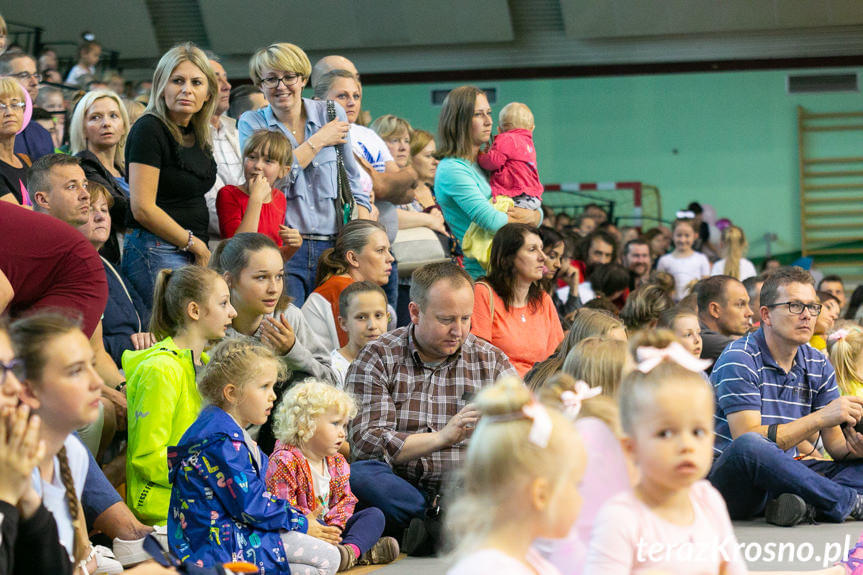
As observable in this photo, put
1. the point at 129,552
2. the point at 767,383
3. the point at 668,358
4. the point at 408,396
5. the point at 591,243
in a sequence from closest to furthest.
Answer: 1. the point at 668,358
2. the point at 129,552
3. the point at 408,396
4. the point at 767,383
5. the point at 591,243

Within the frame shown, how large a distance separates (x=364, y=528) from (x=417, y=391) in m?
0.58

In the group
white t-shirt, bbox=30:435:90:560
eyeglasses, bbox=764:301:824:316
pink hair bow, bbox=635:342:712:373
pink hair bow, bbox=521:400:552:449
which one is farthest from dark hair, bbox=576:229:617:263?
pink hair bow, bbox=521:400:552:449

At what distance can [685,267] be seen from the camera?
917 cm

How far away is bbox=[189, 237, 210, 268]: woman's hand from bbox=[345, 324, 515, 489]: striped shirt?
84cm

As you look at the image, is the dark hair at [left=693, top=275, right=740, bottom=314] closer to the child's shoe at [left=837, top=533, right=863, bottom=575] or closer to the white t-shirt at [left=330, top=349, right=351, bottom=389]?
the white t-shirt at [left=330, top=349, right=351, bottom=389]

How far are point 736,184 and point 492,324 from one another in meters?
8.80

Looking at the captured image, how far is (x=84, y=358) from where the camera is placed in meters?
2.17

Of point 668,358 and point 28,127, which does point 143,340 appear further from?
point 668,358

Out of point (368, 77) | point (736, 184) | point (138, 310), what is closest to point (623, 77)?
point (736, 184)

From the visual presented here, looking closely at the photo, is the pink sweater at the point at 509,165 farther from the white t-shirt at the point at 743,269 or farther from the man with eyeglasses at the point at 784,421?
the white t-shirt at the point at 743,269

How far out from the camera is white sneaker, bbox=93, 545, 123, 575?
3100mm

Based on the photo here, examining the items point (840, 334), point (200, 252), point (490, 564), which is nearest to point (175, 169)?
point (200, 252)

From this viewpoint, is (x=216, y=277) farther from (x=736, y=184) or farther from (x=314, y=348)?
(x=736, y=184)

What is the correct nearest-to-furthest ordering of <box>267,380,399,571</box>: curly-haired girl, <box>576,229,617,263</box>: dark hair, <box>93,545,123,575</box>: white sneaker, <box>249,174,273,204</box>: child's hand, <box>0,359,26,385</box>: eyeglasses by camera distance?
<box>0,359,26,385</box>: eyeglasses
<box>93,545,123,575</box>: white sneaker
<box>267,380,399,571</box>: curly-haired girl
<box>249,174,273,204</box>: child's hand
<box>576,229,617,263</box>: dark hair
